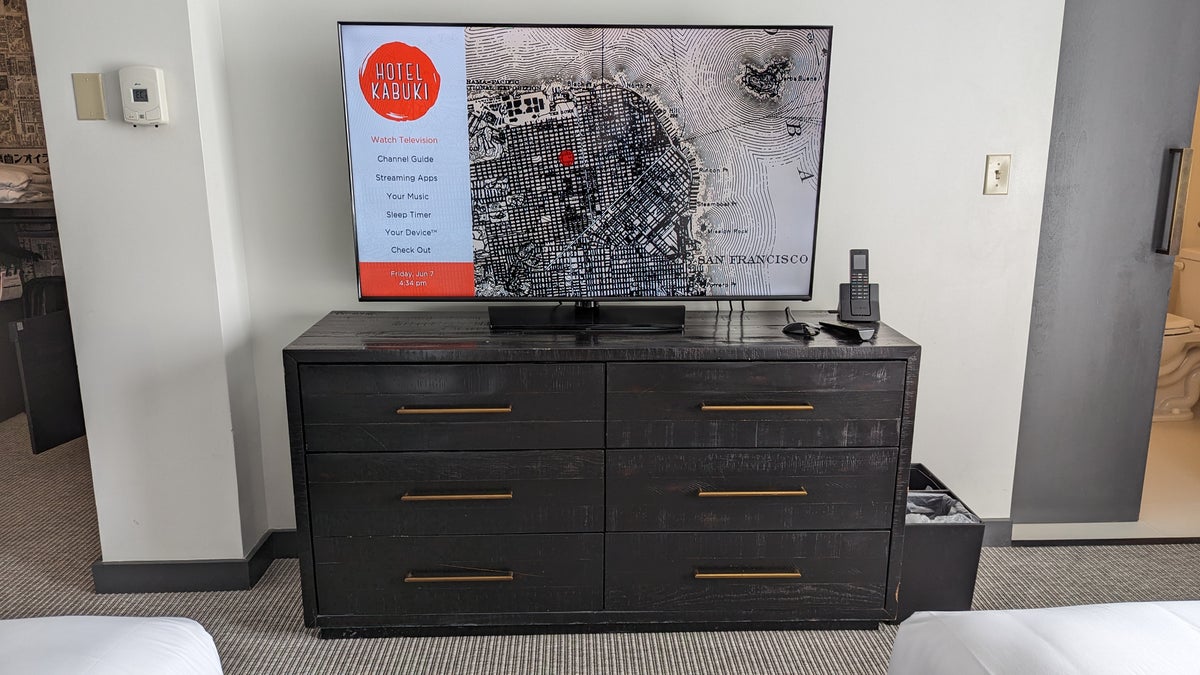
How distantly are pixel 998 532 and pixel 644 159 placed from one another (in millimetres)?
1702

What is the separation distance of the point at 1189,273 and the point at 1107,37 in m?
2.23

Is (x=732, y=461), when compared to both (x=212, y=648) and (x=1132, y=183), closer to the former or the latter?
(x=212, y=648)

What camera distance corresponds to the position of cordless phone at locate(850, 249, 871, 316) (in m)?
2.21

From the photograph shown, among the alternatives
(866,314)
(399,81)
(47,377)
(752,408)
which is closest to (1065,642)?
(752,408)

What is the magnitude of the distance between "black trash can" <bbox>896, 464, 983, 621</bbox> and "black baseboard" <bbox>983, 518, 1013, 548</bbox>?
1.57ft

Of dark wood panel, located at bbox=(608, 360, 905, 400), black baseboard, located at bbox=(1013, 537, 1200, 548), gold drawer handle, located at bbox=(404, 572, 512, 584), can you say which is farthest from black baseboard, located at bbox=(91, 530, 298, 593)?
black baseboard, located at bbox=(1013, 537, 1200, 548)

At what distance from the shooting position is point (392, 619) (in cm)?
210

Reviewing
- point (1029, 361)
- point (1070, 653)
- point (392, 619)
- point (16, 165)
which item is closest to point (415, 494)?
point (392, 619)

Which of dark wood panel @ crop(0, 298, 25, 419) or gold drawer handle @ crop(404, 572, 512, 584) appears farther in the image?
dark wood panel @ crop(0, 298, 25, 419)

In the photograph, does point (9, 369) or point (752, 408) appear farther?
point (9, 369)

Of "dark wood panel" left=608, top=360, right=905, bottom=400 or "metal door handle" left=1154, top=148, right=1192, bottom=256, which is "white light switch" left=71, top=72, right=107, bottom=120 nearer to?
"dark wood panel" left=608, top=360, right=905, bottom=400

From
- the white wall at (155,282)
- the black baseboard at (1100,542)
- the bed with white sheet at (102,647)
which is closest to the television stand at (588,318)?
the white wall at (155,282)

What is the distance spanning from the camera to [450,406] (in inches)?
78.4

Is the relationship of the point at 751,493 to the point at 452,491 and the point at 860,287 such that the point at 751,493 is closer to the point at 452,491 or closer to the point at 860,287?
the point at 860,287
